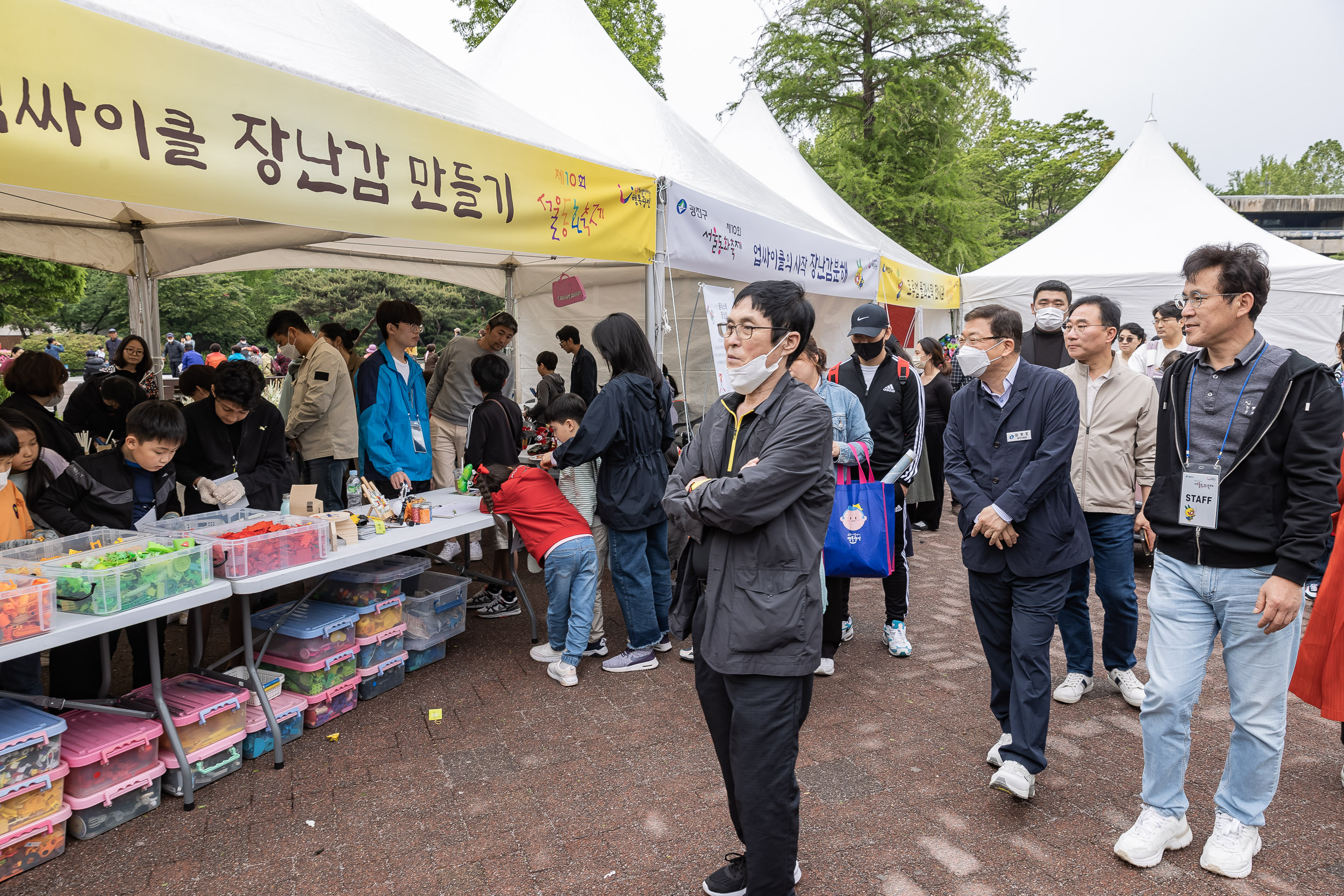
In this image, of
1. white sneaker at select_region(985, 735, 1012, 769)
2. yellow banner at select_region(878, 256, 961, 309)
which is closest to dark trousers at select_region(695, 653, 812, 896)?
white sneaker at select_region(985, 735, 1012, 769)

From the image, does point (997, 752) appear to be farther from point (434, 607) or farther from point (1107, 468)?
point (434, 607)

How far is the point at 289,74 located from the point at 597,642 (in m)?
2.95

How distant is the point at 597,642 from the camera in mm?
4172

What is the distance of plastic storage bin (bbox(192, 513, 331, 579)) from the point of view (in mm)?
2928

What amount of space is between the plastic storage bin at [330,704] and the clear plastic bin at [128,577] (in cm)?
80

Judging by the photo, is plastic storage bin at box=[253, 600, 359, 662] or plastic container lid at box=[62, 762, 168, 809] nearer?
plastic container lid at box=[62, 762, 168, 809]

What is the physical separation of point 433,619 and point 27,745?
1.87m

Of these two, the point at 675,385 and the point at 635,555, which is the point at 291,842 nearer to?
the point at 635,555

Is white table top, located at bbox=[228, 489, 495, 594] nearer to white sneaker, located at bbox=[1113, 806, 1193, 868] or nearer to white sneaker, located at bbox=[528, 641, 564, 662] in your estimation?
white sneaker, located at bbox=[528, 641, 564, 662]

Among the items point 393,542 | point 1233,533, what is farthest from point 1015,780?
point 393,542

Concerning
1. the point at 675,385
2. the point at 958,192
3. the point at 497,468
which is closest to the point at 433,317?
the point at 958,192

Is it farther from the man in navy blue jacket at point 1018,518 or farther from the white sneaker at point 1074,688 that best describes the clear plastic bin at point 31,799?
the white sneaker at point 1074,688

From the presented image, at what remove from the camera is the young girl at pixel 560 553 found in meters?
3.88

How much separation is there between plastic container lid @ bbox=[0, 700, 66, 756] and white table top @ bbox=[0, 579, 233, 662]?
230 mm
